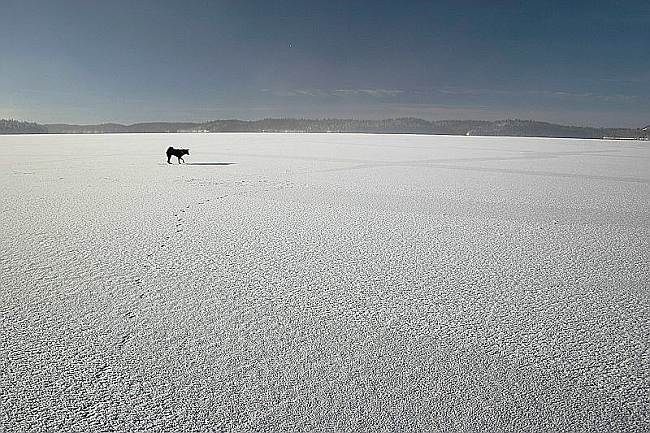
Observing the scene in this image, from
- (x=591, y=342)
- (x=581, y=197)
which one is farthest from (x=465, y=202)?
(x=591, y=342)

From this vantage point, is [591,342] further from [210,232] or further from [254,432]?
[210,232]

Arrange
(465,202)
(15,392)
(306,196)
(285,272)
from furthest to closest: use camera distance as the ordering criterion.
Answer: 1. (306,196)
2. (465,202)
3. (285,272)
4. (15,392)

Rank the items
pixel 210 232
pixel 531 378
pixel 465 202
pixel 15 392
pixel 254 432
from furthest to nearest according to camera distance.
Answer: pixel 465 202
pixel 210 232
pixel 531 378
pixel 15 392
pixel 254 432

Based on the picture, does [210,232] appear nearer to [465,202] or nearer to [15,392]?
[15,392]

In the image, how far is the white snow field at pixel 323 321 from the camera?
5.93 feet

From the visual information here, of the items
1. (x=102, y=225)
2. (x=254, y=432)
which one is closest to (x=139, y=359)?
(x=254, y=432)

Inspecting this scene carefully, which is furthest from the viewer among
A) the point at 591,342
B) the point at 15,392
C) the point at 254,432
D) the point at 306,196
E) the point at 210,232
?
the point at 306,196

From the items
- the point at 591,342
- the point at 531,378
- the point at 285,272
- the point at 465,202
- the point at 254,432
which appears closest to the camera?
the point at 254,432

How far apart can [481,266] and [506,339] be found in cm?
129

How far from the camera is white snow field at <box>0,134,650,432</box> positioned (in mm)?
1808

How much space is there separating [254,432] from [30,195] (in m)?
6.43

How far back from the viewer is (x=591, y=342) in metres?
2.38

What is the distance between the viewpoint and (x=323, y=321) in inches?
103

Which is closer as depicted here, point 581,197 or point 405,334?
point 405,334
